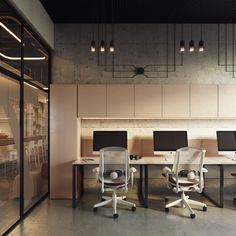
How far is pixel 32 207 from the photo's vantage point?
4.54 metres

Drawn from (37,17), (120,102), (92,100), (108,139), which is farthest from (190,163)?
(37,17)

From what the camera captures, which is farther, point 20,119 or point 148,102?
point 148,102

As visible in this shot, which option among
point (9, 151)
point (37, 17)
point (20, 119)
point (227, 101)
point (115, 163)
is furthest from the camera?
point (227, 101)

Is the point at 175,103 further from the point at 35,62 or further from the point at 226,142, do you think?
the point at 35,62

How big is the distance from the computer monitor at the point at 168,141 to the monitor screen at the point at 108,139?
63 cm

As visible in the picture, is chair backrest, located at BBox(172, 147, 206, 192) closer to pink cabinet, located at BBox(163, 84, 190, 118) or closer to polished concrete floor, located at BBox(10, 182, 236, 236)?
polished concrete floor, located at BBox(10, 182, 236, 236)

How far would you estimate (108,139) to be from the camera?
5285 millimetres

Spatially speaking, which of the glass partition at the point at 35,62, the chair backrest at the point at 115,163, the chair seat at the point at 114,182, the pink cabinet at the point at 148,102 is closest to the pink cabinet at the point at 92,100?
the pink cabinet at the point at 148,102

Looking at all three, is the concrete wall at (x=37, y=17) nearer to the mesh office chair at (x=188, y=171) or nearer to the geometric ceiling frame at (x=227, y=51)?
the mesh office chair at (x=188, y=171)

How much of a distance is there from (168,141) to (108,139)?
3.90ft

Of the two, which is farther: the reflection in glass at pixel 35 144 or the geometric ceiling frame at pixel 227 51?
the geometric ceiling frame at pixel 227 51

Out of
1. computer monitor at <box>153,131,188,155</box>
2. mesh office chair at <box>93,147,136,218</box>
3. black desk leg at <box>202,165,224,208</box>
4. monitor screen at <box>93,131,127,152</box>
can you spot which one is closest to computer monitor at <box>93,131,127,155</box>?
monitor screen at <box>93,131,127,152</box>

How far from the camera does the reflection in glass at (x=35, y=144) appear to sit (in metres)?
4.33

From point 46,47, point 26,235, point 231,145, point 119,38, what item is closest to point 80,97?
point 46,47
